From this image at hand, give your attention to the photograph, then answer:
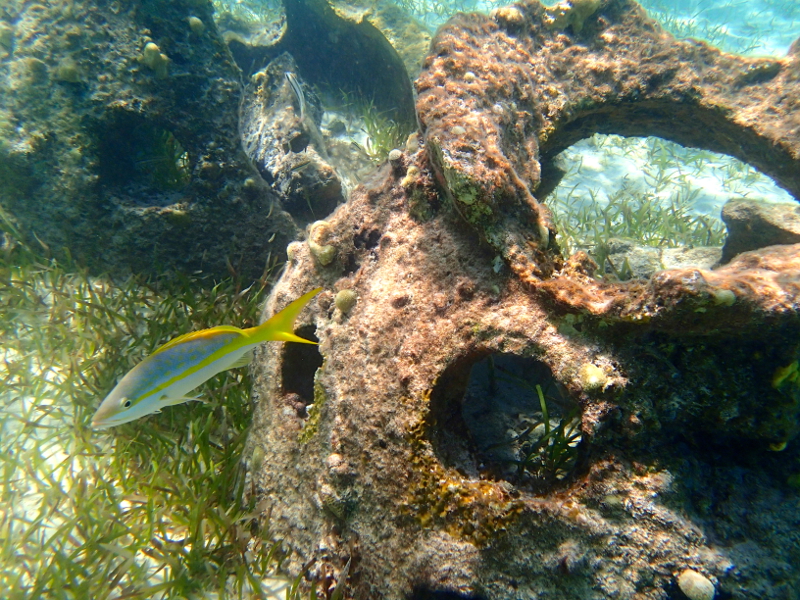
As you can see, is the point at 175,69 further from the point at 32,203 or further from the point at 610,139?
the point at 610,139

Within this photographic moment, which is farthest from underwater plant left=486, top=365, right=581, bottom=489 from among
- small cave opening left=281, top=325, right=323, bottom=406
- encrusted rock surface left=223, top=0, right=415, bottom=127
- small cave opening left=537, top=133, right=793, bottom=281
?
encrusted rock surface left=223, top=0, right=415, bottom=127

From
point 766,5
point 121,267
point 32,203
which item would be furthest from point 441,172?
point 766,5

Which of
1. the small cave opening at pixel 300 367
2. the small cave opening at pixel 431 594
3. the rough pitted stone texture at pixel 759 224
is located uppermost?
the rough pitted stone texture at pixel 759 224

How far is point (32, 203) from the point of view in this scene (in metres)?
4.05

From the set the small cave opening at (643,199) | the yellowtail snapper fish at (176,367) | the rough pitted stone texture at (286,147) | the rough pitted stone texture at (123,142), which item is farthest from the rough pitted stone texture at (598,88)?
the rough pitted stone texture at (123,142)

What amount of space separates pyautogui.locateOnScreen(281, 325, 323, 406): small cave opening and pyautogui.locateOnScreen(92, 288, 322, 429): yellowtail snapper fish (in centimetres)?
99

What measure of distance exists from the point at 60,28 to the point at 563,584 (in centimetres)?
658

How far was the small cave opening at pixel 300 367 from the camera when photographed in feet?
9.55

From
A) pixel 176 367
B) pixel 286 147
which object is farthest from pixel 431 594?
pixel 286 147

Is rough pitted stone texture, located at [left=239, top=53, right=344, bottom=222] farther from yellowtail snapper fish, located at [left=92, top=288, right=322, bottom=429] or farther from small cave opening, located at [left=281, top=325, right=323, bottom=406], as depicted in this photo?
yellowtail snapper fish, located at [left=92, top=288, right=322, bottom=429]

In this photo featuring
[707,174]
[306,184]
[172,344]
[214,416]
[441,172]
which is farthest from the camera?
[707,174]

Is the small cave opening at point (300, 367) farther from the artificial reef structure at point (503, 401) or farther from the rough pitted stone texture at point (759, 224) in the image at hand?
the rough pitted stone texture at point (759, 224)

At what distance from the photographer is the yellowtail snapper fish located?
1865 millimetres

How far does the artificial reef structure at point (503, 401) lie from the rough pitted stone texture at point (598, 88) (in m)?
0.05
